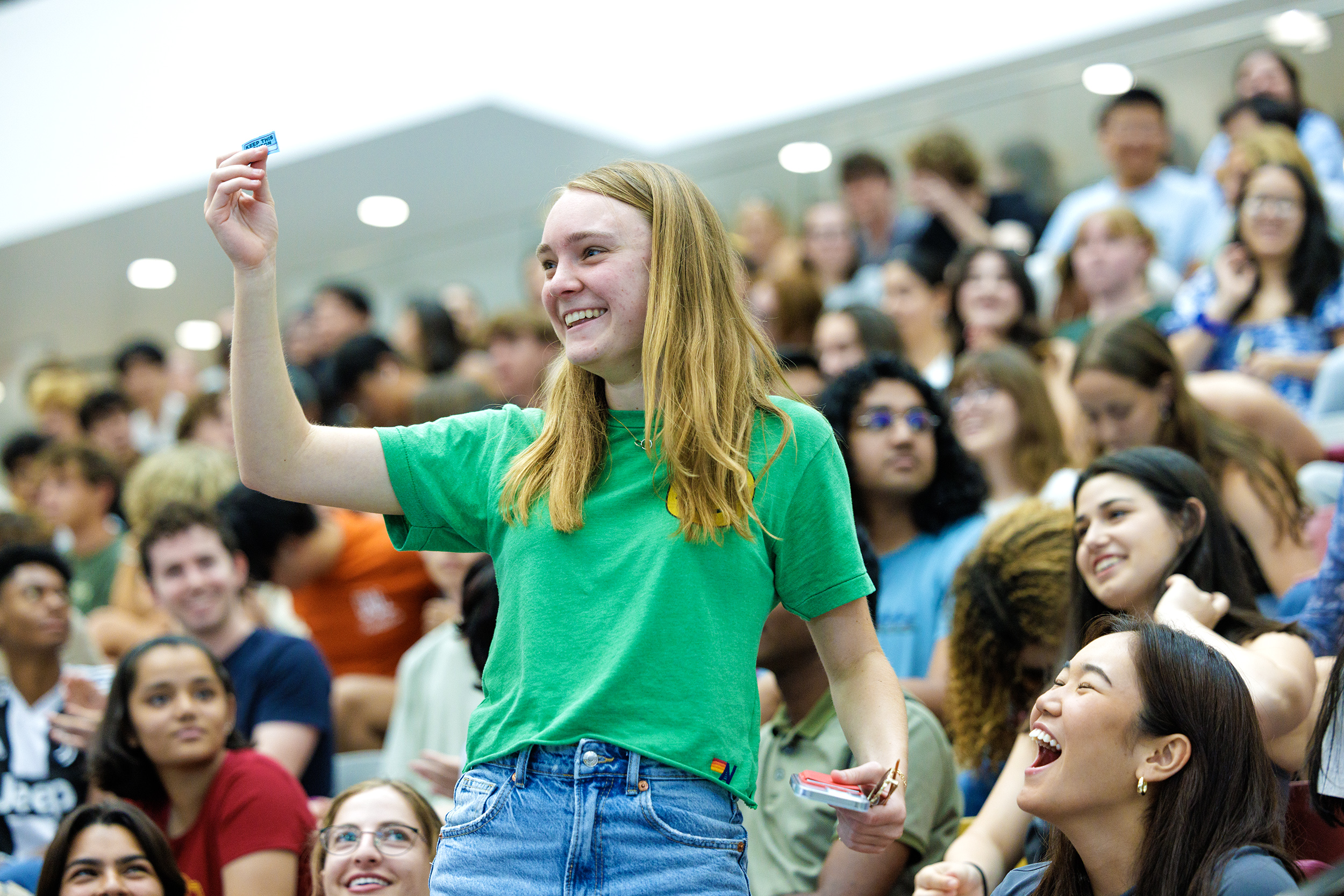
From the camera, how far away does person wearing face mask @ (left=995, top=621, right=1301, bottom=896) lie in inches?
76.7

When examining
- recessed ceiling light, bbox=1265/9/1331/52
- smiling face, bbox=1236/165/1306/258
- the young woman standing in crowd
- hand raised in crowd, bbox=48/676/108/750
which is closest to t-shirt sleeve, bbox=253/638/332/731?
hand raised in crowd, bbox=48/676/108/750

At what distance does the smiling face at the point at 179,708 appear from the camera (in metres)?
3.20

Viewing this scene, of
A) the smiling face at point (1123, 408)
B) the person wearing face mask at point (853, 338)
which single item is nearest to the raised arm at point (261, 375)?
the smiling face at point (1123, 408)

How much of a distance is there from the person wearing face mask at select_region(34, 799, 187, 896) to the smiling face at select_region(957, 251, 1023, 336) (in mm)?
3464

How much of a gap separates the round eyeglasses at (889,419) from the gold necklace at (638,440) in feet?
6.70

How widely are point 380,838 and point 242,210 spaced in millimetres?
1391

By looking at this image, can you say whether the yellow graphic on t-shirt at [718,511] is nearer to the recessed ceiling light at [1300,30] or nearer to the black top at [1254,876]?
the black top at [1254,876]

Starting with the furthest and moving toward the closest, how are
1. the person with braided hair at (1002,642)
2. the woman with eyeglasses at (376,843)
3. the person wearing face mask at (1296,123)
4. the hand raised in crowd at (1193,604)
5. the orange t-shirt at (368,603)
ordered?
the person wearing face mask at (1296,123) < the orange t-shirt at (368,603) < the person with braided hair at (1002,642) < the woman with eyeglasses at (376,843) < the hand raised in crowd at (1193,604)

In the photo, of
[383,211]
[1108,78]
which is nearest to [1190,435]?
[1108,78]

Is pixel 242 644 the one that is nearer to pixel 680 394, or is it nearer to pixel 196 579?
pixel 196 579

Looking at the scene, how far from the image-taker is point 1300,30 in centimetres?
612

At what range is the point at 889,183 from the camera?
6.98 m

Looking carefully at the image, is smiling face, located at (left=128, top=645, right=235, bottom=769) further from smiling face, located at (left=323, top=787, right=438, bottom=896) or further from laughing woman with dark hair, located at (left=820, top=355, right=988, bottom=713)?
laughing woman with dark hair, located at (left=820, top=355, right=988, bottom=713)

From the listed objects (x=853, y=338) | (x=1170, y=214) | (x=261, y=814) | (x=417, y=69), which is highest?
(x=417, y=69)
